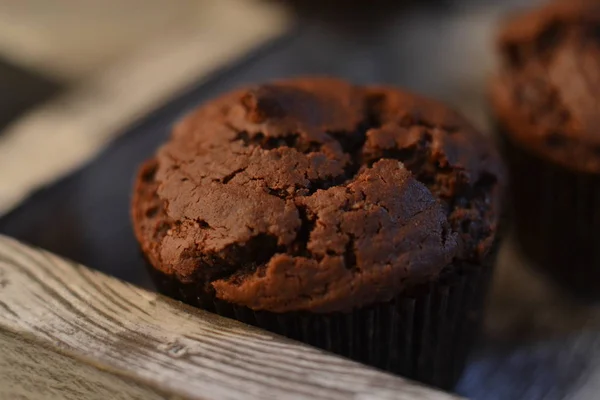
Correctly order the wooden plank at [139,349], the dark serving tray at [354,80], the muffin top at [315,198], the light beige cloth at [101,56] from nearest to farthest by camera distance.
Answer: the wooden plank at [139,349] → the muffin top at [315,198] → the dark serving tray at [354,80] → the light beige cloth at [101,56]

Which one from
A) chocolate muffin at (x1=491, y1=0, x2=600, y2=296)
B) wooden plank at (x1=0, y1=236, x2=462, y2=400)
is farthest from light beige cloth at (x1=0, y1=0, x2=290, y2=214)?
chocolate muffin at (x1=491, y1=0, x2=600, y2=296)

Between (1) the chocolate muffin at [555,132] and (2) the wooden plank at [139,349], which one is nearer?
(2) the wooden plank at [139,349]

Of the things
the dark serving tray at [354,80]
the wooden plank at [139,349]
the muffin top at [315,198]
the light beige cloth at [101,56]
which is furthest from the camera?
the light beige cloth at [101,56]

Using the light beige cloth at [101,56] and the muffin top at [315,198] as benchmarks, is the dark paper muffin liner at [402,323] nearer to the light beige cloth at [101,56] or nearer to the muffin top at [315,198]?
the muffin top at [315,198]

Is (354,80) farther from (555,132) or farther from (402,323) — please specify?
(402,323)

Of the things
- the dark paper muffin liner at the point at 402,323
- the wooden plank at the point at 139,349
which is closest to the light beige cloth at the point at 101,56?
the wooden plank at the point at 139,349

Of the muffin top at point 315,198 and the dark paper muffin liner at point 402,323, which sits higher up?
the muffin top at point 315,198
